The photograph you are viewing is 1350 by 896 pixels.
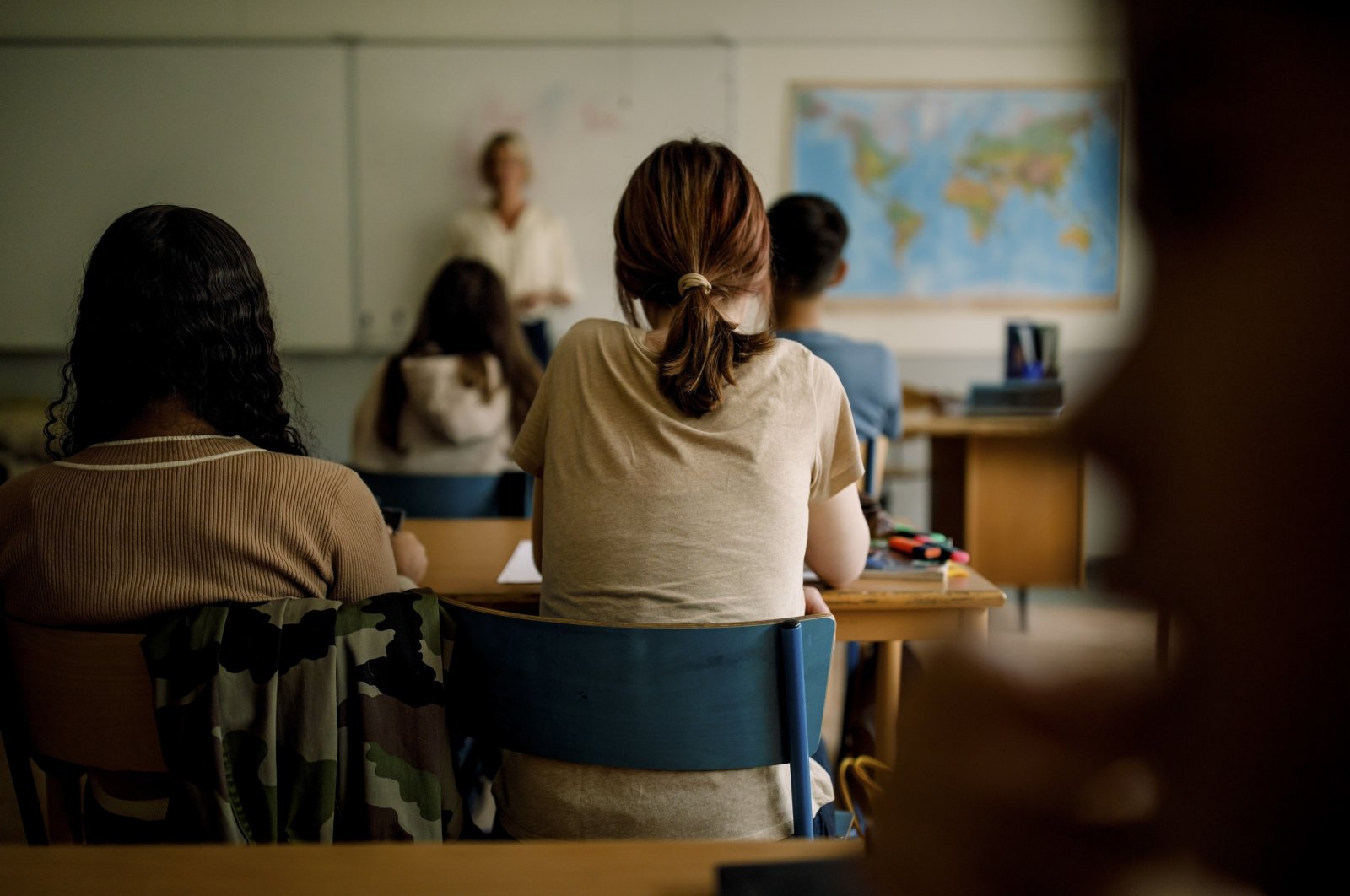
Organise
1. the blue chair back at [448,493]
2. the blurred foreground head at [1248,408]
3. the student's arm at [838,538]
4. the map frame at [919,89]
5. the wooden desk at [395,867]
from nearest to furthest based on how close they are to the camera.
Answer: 1. the blurred foreground head at [1248,408]
2. the wooden desk at [395,867]
3. the student's arm at [838,538]
4. the blue chair back at [448,493]
5. the map frame at [919,89]

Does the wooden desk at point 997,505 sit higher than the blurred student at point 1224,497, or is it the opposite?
the blurred student at point 1224,497

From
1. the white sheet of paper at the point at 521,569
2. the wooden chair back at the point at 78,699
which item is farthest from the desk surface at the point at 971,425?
the wooden chair back at the point at 78,699

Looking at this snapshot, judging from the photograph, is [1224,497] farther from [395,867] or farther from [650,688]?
[650,688]

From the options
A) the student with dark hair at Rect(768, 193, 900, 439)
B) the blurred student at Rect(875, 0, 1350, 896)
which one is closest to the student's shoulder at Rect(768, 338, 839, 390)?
the blurred student at Rect(875, 0, 1350, 896)

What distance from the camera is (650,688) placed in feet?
3.17

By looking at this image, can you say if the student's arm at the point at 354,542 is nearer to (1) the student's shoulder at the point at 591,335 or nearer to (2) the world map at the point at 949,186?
(1) the student's shoulder at the point at 591,335

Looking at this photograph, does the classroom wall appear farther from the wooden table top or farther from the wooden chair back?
the wooden chair back

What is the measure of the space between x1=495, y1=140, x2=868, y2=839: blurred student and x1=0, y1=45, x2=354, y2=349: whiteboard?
3.50 metres

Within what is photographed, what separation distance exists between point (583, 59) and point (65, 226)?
2.34 metres

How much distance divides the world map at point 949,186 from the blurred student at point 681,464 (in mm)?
3397

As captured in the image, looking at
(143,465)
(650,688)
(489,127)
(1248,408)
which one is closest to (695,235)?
(650,688)

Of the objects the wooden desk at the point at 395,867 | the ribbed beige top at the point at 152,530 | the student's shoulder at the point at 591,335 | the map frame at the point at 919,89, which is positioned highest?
the map frame at the point at 919,89

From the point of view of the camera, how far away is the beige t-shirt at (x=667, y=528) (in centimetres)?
103

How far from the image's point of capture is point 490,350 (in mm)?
2641
